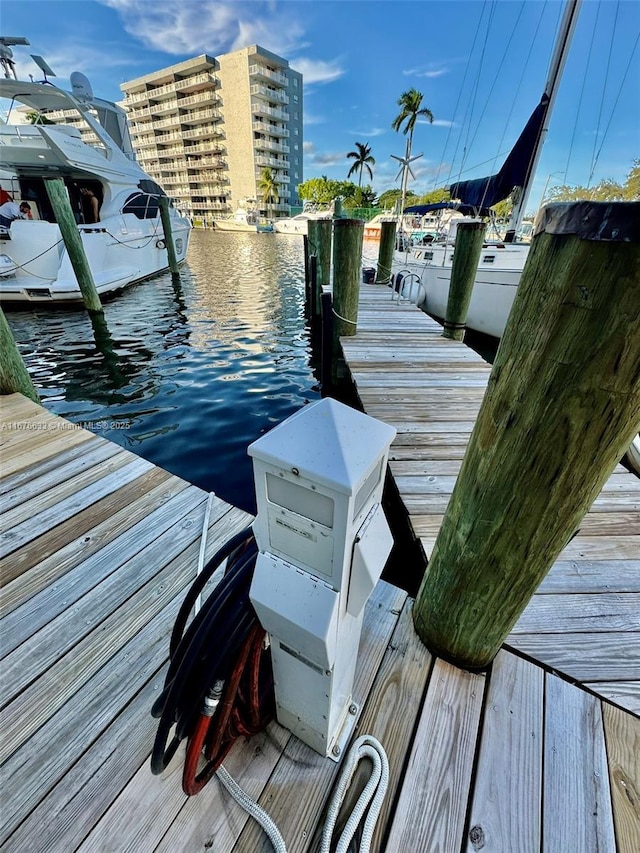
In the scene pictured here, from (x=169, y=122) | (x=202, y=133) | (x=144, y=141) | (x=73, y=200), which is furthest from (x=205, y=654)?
(x=144, y=141)

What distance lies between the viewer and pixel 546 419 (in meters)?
0.92

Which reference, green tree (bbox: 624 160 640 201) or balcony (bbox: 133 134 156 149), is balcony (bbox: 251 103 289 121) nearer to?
balcony (bbox: 133 134 156 149)

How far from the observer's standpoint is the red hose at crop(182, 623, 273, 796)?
1010 millimetres

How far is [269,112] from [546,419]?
62112mm

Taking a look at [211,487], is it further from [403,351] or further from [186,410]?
[403,351]

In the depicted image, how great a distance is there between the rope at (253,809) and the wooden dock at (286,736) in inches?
1.6

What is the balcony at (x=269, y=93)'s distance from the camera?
1770 inches

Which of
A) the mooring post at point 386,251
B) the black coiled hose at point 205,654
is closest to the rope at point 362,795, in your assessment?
the black coiled hose at point 205,654

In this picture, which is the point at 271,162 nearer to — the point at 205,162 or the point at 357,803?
the point at 205,162

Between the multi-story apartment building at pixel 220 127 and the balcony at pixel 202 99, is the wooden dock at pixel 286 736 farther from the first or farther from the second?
the balcony at pixel 202 99

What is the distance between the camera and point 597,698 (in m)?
1.35

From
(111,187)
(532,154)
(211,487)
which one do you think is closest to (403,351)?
(211,487)

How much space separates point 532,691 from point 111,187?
550 inches

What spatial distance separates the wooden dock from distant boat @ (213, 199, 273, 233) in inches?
1940
